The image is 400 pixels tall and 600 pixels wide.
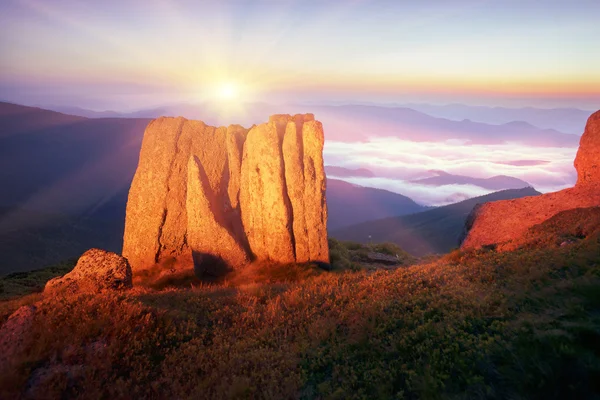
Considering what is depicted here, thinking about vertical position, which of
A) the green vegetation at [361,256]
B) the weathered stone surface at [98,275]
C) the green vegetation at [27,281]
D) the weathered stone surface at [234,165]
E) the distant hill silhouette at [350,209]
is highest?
the weathered stone surface at [234,165]

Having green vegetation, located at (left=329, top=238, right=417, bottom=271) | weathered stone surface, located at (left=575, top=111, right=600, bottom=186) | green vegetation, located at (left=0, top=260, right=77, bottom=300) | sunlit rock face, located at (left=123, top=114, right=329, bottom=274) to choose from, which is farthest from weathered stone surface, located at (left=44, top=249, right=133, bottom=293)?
weathered stone surface, located at (left=575, top=111, right=600, bottom=186)

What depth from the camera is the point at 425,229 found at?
362ft

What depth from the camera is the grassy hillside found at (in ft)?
18.5

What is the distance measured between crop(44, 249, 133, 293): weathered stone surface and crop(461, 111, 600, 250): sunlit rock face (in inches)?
847

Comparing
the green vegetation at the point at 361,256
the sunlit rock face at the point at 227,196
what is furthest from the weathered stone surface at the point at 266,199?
the green vegetation at the point at 361,256

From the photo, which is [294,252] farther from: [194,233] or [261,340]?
[261,340]

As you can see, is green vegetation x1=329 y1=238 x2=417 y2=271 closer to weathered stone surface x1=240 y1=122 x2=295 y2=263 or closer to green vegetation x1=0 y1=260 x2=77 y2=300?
weathered stone surface x1=240 y1=122 x2=295 y2=263

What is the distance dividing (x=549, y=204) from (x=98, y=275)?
27.6 meters

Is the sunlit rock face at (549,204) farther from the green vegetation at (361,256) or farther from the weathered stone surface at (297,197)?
the weathered stone surface at (297,197)

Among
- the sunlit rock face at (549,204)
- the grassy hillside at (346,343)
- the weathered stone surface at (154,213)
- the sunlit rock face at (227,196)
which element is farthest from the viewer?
the sunlit rock face at (549,204)

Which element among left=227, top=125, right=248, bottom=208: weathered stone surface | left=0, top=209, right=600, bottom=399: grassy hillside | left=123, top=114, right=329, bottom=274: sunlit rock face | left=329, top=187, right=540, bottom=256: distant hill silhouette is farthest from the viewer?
left=329, top=187, right=540, bottom=256: distant hill silhouette

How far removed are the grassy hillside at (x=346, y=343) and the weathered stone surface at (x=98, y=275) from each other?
3.85 m

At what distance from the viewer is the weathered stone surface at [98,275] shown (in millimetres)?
13742

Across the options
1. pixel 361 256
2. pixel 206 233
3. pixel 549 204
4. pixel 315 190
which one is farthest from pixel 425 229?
pixel 206 233
